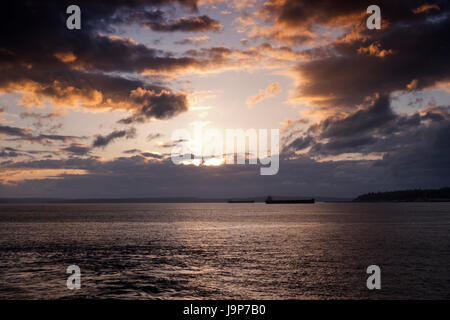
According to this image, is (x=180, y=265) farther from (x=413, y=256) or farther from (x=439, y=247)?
(x=439, y=247)

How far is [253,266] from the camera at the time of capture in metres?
43.9

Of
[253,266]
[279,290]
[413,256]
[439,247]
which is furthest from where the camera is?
[439,247]

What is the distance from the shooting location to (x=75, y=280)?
35750mm

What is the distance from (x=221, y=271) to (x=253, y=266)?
16.4ft

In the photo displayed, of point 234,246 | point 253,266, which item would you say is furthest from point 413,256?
point 234,246

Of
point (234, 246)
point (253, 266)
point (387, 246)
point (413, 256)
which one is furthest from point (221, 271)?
point (387, 246)

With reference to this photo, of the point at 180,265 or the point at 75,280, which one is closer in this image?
the point at 75,280
